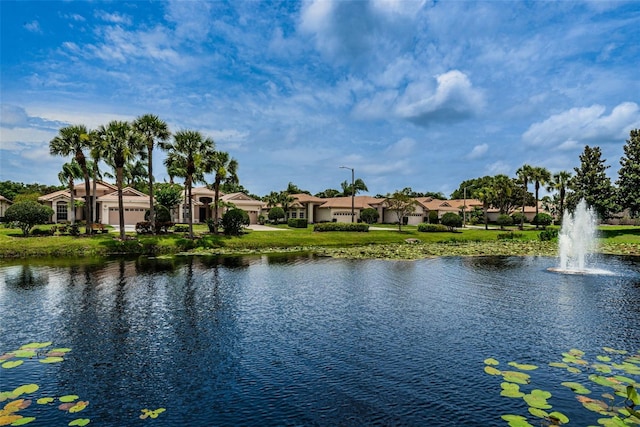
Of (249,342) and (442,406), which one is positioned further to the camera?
(249,342)

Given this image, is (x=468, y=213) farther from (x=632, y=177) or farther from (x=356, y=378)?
(x=356, y=378)

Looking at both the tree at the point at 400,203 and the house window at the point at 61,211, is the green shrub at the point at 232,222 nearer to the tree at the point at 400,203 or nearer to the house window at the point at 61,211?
the tree at the point at 400,203

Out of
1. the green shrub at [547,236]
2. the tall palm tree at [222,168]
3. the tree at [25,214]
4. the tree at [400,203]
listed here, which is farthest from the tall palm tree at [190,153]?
the green shrub at [547,236]

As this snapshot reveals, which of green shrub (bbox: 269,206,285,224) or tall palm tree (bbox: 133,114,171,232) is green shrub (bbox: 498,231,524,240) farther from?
tall palm tree (bbox: 133,114,171,232)

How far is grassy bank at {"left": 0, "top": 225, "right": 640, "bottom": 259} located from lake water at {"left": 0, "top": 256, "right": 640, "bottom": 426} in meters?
12.6

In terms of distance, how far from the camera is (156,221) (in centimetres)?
4756

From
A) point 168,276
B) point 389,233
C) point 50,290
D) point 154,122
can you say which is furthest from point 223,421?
point 389,233

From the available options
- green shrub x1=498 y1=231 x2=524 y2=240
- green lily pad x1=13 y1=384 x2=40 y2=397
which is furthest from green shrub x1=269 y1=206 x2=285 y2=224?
green lily pad x1=13 y1=384 x2=40 y2=397

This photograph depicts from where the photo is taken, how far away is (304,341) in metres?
13.6

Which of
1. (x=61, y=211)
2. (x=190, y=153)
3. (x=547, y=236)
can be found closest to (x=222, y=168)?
(x=190, y=153)

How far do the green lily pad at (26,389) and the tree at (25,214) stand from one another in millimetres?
37854

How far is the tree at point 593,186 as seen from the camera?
61.8 m

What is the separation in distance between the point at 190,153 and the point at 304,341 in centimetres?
3498

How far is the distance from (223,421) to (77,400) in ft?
11.9
